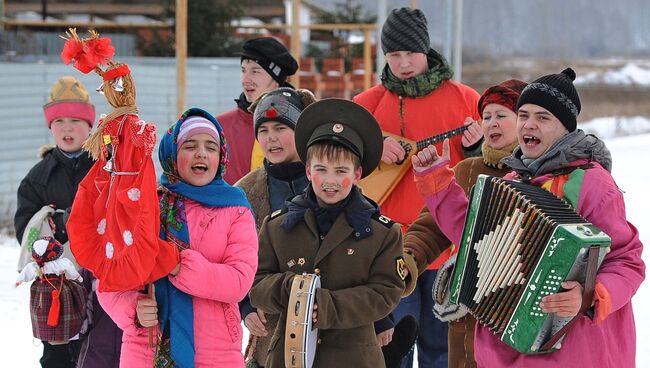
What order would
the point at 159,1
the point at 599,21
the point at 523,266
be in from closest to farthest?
1. the point at 523,266
2. the point at 159,1
3. the point at 599,21

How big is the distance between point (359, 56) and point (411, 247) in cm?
1996

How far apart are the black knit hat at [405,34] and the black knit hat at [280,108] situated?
84 cm

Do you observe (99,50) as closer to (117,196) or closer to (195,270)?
(117,196)

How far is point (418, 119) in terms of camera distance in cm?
534

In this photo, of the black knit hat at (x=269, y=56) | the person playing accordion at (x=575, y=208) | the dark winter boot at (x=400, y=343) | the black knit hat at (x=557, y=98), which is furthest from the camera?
the black knit hat at (x=269, y=56)

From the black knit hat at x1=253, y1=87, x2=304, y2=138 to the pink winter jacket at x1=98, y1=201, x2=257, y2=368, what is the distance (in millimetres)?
811

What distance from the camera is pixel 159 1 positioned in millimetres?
22688

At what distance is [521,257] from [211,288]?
1078 millimetres

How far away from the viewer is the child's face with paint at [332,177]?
3.81 meters

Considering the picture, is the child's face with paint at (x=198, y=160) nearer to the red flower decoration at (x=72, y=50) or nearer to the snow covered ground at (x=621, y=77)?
the red flower decoration at (x=72, y=50)

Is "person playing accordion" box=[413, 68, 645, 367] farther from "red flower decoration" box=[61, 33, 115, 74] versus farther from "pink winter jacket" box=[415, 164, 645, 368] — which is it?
"red flower decoration" box=[61, 33, 115, 74]

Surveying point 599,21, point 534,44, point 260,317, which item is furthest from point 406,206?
point 599,21

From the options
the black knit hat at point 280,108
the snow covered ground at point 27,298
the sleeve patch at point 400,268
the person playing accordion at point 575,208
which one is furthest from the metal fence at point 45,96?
the person playing accordion at point 575,208

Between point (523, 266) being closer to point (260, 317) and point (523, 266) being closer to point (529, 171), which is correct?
point (529, 171)
